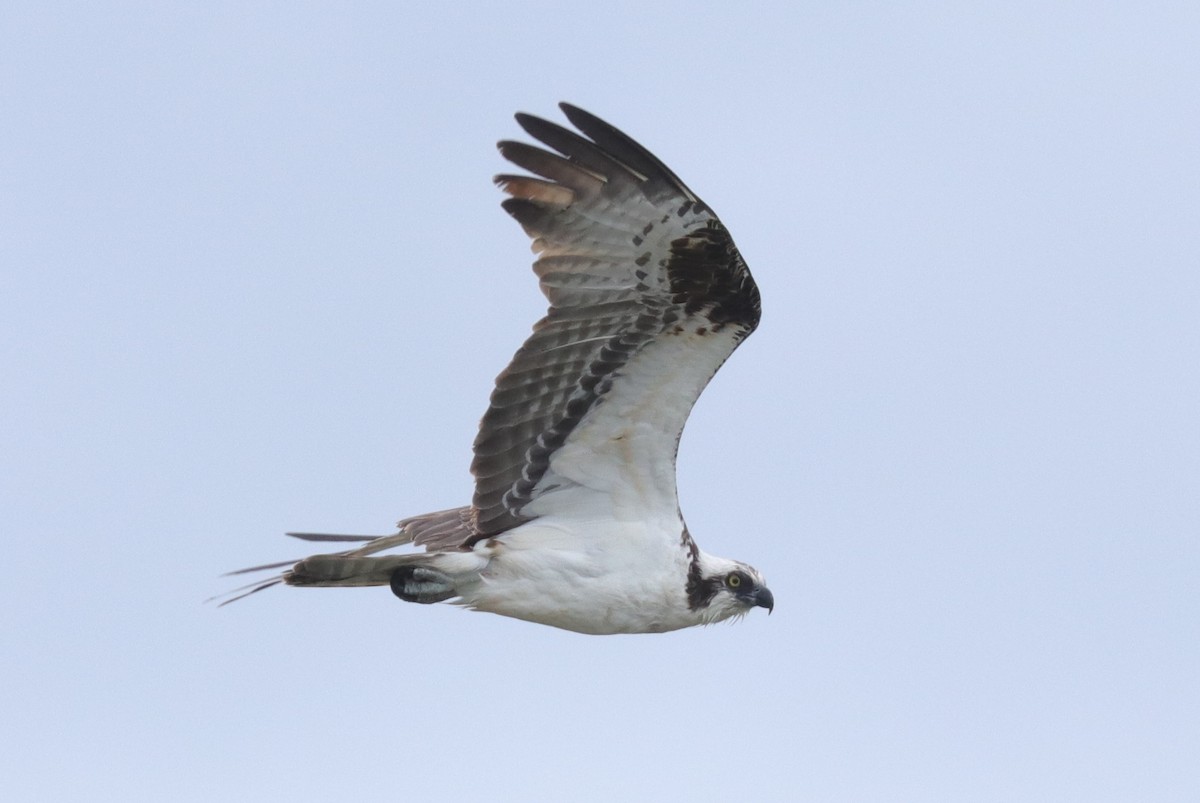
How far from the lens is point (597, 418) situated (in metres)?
12.4

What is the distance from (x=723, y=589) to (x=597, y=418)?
143 centimetres

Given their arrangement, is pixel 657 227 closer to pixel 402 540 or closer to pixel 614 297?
pixel 614 297

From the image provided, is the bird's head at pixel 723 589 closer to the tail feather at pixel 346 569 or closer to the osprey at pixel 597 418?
the osprey at pixel 597 418

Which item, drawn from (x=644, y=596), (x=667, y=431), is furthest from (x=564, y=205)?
(x=644, y=596)

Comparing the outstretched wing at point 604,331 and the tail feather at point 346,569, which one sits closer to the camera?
the outstretched wing at point 604,331

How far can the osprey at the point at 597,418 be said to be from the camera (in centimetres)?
1155

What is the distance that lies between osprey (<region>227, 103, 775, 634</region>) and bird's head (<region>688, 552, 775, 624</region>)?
0.01 m

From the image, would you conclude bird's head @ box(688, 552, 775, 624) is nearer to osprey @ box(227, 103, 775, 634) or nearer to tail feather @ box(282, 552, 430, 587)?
osprey @ box(227, 103, 775, 634)

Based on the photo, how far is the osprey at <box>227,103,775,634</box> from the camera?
11555 millimetres

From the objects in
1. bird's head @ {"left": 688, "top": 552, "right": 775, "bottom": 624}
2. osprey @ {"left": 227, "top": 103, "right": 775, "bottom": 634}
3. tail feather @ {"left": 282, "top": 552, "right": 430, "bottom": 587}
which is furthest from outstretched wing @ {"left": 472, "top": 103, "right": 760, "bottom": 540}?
tail feather @ {"left": 282, "top": 552, "right": 430, "bottom": 587}

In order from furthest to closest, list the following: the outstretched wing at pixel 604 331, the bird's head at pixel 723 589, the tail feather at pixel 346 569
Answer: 1. the bird's head at pixel 723 589
2. the tail feather at pixel 346 569
3. the outstretched wing at pixel 604 331

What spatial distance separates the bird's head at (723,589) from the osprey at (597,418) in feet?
0.03

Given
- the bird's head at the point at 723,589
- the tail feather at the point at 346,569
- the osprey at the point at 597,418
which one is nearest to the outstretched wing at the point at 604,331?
the osprey at the point at 597,418

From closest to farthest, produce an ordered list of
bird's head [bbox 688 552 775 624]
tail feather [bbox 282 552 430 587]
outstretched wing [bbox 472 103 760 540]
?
outstretched wing [bbox 472 103 760 540] → tail feather [bbox 282 552 430 587] → bird's head [bbox 688 552 775 624]
